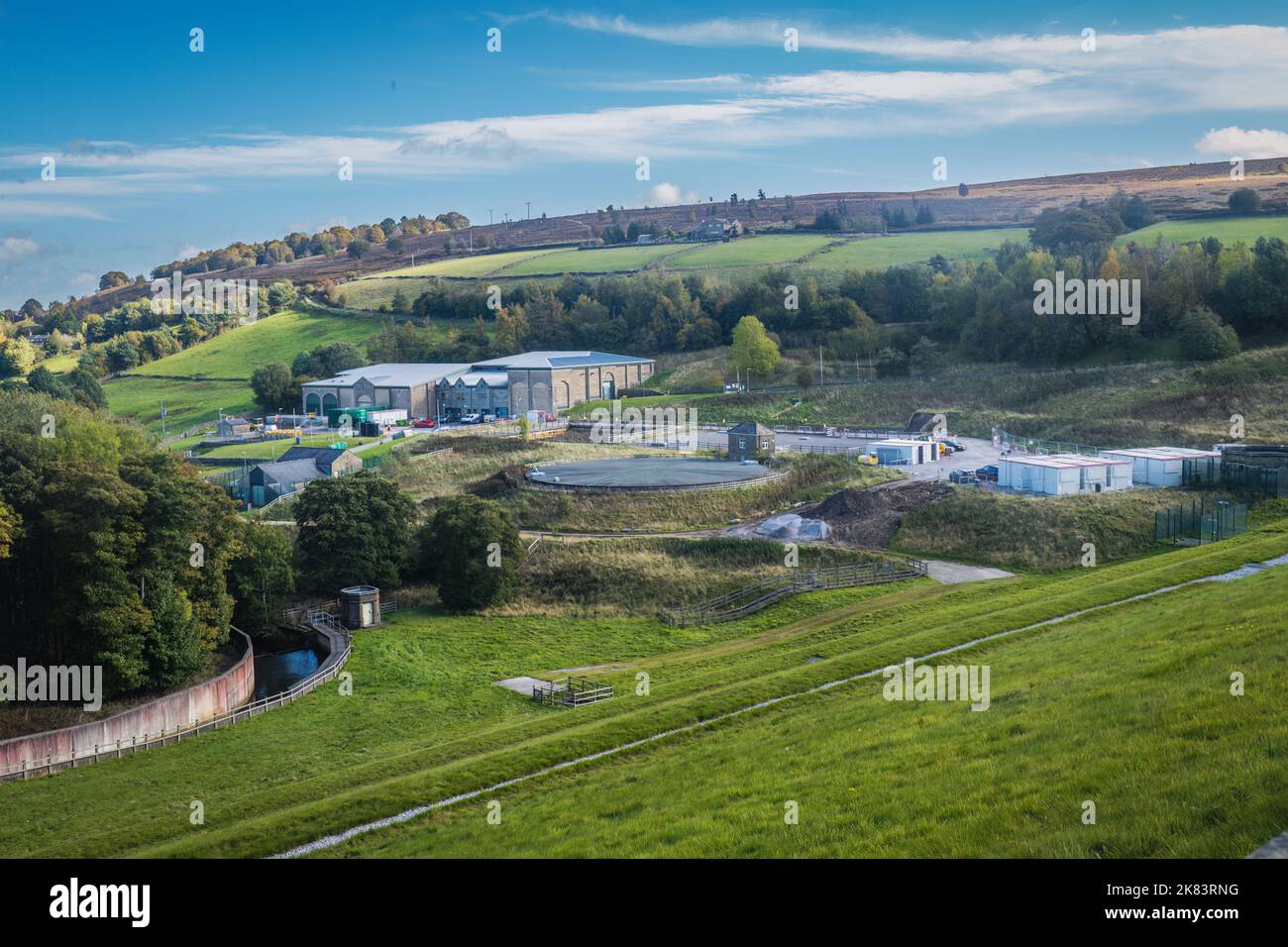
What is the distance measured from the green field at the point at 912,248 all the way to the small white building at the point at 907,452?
71.9 meters

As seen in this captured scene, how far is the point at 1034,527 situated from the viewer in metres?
44.9

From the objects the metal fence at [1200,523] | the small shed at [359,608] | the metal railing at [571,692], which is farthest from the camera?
the metal fence at [1200,523]

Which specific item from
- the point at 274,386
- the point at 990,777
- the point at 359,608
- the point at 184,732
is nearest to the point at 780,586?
the point at 359,608

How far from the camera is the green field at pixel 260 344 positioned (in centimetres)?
12600

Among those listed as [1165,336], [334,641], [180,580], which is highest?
[1165,336]

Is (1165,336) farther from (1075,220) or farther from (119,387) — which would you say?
(119,387)

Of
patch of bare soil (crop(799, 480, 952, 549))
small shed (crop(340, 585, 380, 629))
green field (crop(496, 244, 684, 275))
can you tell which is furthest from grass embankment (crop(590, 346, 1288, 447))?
green field (crop(496, 244, 684, 275))

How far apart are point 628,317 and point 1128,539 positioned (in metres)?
81.8

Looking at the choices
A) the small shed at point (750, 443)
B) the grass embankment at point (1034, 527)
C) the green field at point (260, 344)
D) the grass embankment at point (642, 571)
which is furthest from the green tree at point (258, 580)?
the green field at point (260, 344)

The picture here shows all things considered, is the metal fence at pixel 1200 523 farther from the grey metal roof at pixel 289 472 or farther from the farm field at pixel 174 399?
the farm field at pixel 174 399

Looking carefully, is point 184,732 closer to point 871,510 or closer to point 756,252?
point 871,510
